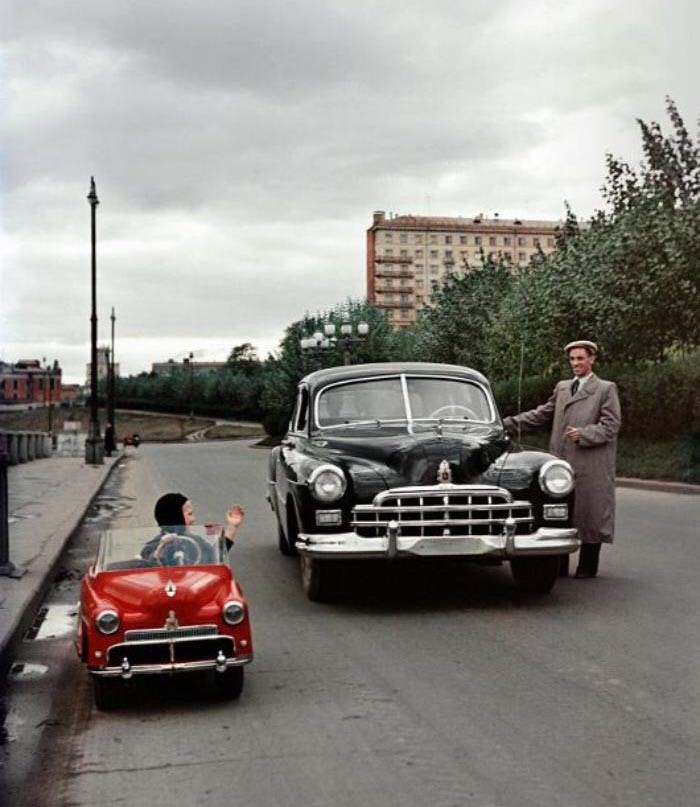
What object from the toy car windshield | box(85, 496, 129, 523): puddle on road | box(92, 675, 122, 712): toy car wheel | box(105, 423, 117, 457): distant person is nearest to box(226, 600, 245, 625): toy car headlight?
the toy car windshield

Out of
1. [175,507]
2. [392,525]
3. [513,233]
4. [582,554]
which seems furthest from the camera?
[513,233]

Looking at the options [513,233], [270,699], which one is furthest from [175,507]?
[513,233]

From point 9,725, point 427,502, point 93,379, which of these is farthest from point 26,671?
point 93,379

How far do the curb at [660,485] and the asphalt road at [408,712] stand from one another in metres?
11.1

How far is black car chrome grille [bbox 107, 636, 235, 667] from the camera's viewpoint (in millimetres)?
5516

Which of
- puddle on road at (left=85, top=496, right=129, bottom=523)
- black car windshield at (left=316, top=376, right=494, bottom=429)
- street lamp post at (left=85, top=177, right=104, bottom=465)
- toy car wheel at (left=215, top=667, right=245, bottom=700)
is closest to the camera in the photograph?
toy car wheel at (left=215, top=667, right=245, bottom=700)

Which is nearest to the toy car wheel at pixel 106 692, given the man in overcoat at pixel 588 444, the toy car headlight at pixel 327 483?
the toy car headlight at pixel 327 483

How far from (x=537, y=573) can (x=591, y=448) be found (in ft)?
4.31

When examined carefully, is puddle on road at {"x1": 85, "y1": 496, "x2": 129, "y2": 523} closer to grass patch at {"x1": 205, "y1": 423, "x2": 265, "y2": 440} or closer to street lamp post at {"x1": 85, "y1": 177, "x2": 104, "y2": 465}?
street lamp post at {"x1": 85, "y1": 177, "x2": 104, "y2": 465}

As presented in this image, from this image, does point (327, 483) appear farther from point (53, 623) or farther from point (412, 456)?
point (53, 623)

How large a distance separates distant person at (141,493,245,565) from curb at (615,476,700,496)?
14716 millimetres

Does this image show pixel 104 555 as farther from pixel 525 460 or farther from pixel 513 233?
pixel 513 233

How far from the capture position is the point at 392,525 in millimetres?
7734

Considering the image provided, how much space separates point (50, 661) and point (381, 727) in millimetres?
2604
